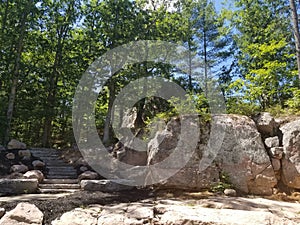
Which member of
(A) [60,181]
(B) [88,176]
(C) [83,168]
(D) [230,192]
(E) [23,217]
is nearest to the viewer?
(E) [23,217]

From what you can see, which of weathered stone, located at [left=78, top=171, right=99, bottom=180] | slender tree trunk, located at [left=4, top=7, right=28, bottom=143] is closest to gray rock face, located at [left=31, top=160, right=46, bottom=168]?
weathered stone, located at [left=78, top=171, right=99, bottom=180]

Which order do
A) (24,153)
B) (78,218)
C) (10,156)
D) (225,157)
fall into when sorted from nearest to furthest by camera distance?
(78,218) → (225,157) → (10,156) → (24,153)

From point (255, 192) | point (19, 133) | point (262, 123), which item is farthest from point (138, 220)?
point (19, 133)

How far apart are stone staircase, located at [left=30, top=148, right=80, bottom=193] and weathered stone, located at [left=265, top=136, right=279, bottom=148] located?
4186 millimetres

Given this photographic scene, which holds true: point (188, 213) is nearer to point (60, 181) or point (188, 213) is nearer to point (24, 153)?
point (60, 181)

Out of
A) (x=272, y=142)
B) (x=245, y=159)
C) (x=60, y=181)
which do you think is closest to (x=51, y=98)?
(x=60, y=181)

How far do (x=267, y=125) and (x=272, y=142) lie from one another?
403 mm

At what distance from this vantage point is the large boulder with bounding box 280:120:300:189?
14.7ft

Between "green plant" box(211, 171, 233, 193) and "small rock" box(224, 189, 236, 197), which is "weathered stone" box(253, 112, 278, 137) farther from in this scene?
"small rock" box(224, 189, 236, 197)

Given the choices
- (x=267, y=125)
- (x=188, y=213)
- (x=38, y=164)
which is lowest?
(x=188, y=213)

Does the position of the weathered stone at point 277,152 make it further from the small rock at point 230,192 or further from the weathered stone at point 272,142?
the small rock at point 230,192

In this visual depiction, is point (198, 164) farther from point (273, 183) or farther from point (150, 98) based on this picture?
point (150, 98)

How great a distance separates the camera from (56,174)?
654cm

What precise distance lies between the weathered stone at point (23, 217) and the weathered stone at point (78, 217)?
0.22m
